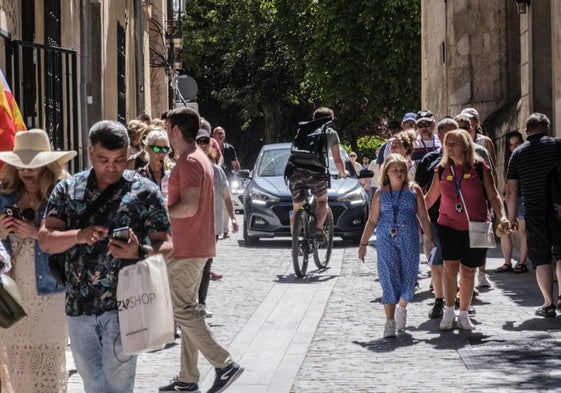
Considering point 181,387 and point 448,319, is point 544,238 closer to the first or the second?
point 448,319

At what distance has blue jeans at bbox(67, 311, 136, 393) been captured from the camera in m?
6.27

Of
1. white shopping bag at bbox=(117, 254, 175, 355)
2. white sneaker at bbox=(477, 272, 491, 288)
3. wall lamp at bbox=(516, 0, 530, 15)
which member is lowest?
white sneaker at bbox=(477, 272, 491, 288)

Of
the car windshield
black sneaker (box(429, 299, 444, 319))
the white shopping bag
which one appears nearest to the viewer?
the white shopping bag

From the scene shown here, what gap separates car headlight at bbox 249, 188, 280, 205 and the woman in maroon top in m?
9.04

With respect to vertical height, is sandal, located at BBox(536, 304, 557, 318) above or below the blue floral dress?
below

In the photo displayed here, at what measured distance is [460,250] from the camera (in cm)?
1144

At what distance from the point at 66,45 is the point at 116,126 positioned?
1045 centimetres

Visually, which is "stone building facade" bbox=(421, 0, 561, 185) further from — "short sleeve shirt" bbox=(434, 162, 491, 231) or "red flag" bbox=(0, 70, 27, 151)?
"red flag" bbox=(0, 70, 27, 151)

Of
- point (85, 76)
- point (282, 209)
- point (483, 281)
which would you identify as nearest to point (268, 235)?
point (282, 209)

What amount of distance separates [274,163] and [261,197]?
158cm

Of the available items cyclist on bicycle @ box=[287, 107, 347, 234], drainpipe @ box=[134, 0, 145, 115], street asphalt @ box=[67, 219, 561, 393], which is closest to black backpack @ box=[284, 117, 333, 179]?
cyclist on bicycle @ box=[287, 107, 347, 234]

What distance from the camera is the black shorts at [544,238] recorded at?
1234cm

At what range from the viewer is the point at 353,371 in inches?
374

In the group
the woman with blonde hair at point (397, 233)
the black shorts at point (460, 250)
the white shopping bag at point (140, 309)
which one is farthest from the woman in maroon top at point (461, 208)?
the white shopping bag at point (140, 309)
